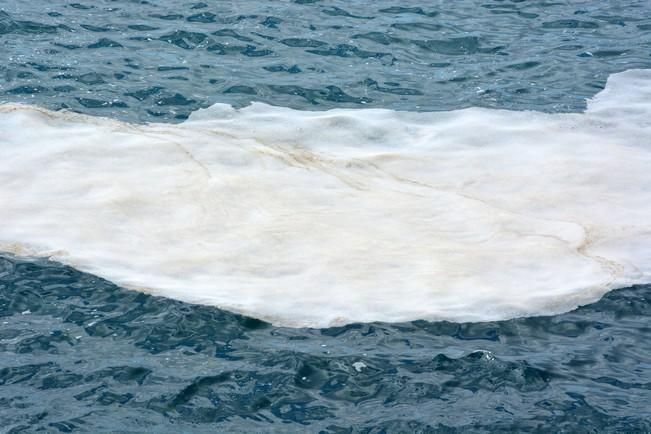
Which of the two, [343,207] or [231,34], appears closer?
[343,207]

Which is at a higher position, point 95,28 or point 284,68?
point 95,28

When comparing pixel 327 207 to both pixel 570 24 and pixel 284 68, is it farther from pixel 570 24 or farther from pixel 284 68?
pixel 570 24

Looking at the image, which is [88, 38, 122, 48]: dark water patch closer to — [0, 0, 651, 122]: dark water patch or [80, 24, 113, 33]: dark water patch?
[0, 0, 651, 122]: dark water patch

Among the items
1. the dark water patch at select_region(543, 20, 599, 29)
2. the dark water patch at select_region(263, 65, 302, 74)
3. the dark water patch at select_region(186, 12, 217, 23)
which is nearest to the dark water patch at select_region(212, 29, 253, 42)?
the dark water patch at select_region(186, 12, 217, 23)

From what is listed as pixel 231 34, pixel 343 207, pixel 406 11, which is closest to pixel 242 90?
pixel 231 34

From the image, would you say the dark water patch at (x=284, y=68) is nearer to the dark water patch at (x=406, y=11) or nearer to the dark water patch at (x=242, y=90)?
the dark water patch at (x=242, y=90)
